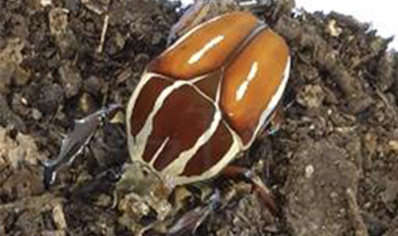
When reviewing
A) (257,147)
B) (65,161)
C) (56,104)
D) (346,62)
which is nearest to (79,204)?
(65,161)

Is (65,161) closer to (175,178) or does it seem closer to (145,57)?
(175,178)

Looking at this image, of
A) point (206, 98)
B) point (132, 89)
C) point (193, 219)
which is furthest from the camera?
point (132, 89)

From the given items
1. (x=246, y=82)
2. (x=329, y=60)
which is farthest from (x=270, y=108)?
(x=329, y=60)

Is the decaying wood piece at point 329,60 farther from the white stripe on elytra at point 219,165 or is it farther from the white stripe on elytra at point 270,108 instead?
the white stripe on elytra at point 219,165

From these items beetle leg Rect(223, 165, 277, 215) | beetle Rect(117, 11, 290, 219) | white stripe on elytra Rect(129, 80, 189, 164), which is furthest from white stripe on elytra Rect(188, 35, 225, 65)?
beetle leg Rect(223, 165, 277, 215)

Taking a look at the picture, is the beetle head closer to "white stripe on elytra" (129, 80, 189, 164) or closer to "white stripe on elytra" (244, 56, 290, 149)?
"white stripe on elytra" (129, 80, 189, 164)

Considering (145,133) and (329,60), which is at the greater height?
(145,133)

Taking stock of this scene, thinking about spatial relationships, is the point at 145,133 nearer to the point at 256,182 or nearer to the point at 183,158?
the point at 183,158

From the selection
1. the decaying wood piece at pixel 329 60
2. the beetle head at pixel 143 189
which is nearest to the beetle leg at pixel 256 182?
the beetle head at pixel 143 189
